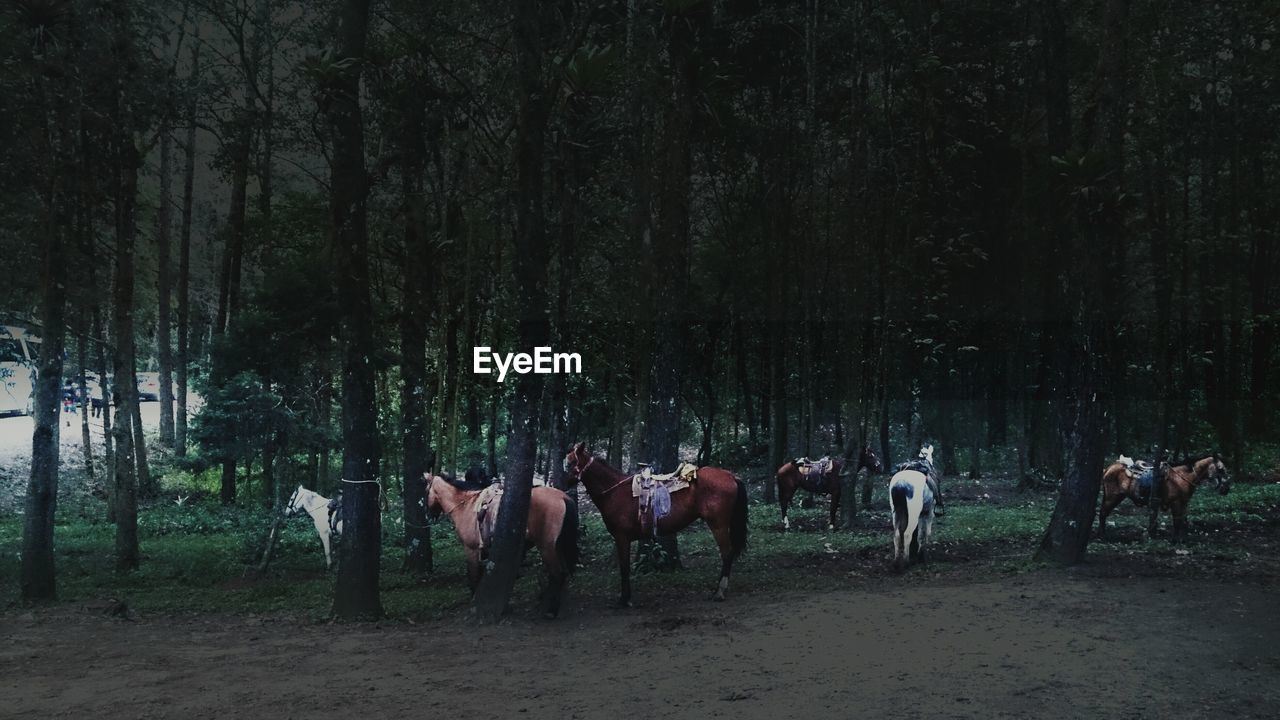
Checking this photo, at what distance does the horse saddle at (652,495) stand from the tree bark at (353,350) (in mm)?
3754

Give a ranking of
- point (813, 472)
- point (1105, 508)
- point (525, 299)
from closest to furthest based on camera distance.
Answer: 1. point (525, 299)
2. point (1105, 508)
3. point (813, 472)

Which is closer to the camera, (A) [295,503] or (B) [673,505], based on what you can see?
(B) [673,505]

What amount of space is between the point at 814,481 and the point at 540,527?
11.6 meters

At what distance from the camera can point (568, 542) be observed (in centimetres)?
1249

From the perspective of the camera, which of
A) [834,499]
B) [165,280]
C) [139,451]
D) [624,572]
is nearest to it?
[624,572]

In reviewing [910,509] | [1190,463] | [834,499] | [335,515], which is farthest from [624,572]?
[1190,463]

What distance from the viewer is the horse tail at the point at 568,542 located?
12453 mm

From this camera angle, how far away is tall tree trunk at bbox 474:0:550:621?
12250mm

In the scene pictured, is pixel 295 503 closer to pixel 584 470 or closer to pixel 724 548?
pixel 584 470

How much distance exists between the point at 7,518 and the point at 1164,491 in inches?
1177

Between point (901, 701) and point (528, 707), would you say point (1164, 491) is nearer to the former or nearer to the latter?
point (901, 701)

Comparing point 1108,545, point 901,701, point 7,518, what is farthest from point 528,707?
point 7,518

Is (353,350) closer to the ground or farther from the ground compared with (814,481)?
farther from the ground

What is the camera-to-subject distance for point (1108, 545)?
16062 millimetres
